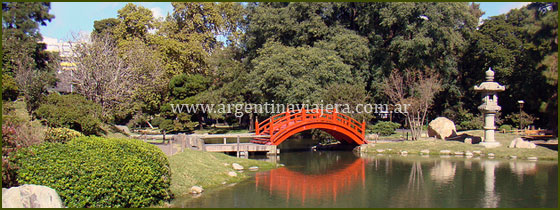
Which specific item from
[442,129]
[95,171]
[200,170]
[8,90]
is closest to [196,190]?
[200,170]

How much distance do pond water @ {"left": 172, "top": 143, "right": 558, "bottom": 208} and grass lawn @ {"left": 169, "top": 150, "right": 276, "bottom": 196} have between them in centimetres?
54

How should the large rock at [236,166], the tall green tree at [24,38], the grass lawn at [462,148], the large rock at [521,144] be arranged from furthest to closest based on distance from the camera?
1. the tall green tree at [24,38]
2. the large rock at [521,144]
3. the grass lawn at [462,148]
4. the large rock at [236,166]

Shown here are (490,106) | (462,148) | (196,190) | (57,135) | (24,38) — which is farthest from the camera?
(24,38)

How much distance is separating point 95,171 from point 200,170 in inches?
215

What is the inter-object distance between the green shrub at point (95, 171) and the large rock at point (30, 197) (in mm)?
606

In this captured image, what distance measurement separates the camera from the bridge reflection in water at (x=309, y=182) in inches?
613

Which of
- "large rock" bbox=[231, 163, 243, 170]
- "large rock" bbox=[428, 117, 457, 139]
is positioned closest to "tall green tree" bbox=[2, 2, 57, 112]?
"large rock" bbox=[231, 163, 243, 170]

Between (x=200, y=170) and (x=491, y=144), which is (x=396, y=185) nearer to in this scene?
(x=200, y=170)

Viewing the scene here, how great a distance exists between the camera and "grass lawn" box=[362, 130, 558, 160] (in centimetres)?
2205

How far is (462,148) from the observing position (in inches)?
944

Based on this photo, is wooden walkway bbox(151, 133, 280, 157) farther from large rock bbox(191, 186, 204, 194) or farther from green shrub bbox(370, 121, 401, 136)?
green shrub bbox(370, 121, 401, 136)

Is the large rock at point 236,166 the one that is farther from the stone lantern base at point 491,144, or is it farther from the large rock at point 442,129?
the large rock at point 442,129

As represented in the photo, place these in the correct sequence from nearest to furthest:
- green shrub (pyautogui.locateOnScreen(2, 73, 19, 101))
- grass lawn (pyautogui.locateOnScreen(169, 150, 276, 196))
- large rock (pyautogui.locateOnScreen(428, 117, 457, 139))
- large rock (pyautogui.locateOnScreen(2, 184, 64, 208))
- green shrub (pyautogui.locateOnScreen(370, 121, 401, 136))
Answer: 1. large rock (pyautogui.locateOnScreen(2, 184, 64, 208))
2. grass lawn (pyautogui.locateOnScreen(169, 150, 276, 196))
3. green shrub (pyautogui.locateOnScreen(2, 73, 19, 101))
4. large rock (pyautogui.locateOnScreen(428, 117, 457, 139))
5. green shrub (pyautogui.locateOnScreen(370, 121, 401, 136))

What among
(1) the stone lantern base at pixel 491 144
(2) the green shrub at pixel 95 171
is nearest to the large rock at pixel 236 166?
(2) the green shrub at pixel 95 171
